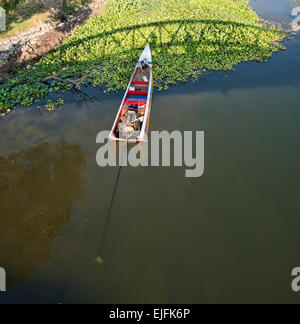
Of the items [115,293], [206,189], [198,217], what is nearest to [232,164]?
[206,189]

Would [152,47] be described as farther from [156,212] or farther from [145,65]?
[156,212]

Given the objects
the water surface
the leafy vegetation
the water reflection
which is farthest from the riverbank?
the water reflection

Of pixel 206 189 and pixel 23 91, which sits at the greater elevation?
pixel 23 91

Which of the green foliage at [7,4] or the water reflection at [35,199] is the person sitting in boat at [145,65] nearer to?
the water reflection at [35,199]

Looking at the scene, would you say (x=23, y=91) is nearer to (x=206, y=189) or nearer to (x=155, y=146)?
(x=155, y=146)

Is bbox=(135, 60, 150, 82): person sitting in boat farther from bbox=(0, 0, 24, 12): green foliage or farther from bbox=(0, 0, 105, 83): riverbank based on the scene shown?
bbox=(0, 0, 24, 12): green foliage

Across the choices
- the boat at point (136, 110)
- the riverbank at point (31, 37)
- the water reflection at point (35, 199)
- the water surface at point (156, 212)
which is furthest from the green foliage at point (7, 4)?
the water reflection at point (35, 199)
